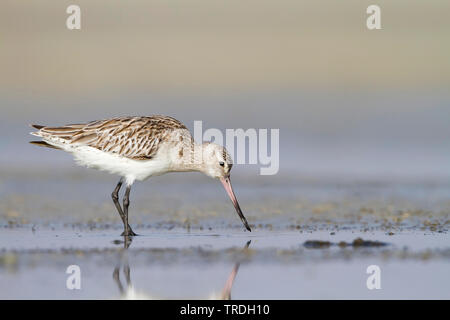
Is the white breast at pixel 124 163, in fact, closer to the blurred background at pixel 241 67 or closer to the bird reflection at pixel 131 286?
the bird reflection at pixel 131 286

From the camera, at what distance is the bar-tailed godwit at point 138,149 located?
44.1ft

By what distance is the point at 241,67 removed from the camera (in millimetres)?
31812

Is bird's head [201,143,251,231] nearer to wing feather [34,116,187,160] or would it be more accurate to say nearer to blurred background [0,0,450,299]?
wing feather [34,116,187,160]

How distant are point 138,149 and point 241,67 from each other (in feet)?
61.6

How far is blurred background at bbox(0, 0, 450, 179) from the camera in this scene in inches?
1006

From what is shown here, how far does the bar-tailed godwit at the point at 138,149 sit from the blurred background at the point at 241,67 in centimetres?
968

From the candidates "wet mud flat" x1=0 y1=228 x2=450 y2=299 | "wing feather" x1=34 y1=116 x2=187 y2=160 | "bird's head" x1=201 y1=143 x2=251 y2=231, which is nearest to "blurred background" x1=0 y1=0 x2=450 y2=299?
"wet mud flat" x1=0 y1=228 x2=450 y2=299

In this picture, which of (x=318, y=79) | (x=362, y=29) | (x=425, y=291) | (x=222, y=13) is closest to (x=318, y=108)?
(x=318, y=79)

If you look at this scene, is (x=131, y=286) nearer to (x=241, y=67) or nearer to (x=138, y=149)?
(x=138, y=149)

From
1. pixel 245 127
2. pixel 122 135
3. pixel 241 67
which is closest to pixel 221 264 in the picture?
pixel 122 135

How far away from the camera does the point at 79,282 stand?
954 cm

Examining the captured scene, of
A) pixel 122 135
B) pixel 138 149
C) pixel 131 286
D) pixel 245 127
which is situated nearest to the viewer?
pixel 131 286

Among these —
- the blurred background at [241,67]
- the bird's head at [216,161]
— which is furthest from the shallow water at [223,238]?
the blurred background at [241,67]
